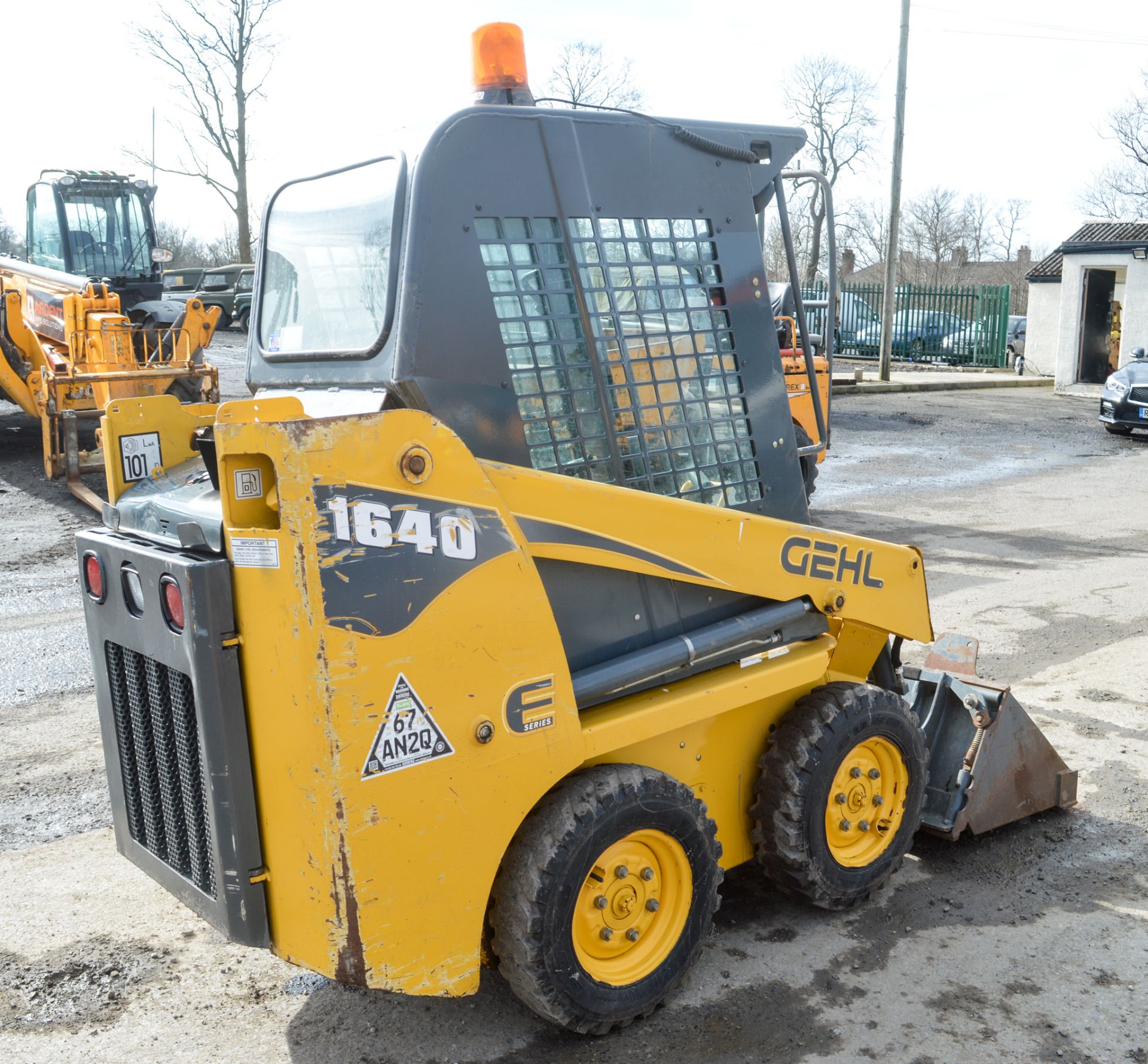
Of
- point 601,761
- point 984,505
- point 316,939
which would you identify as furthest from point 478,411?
point 984,505

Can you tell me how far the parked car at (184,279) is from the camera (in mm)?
31469

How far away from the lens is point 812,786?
11.9 feet

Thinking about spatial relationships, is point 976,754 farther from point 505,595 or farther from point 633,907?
point 505,595

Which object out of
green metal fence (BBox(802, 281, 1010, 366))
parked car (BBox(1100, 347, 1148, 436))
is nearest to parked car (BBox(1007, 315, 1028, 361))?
green metal fence (BBox(802, 281, 1010, 366))

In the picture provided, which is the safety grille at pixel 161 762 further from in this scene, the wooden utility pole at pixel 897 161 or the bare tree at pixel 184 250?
the bare tree at pixel 184 250

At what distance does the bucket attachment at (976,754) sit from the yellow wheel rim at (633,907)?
140 cm

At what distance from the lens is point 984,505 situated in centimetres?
1193

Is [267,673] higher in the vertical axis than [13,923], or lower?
higher

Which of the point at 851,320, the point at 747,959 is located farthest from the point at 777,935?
the point at 851,320

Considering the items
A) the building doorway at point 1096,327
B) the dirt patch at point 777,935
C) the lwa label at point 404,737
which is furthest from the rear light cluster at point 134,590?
the building doorway at point 1096,327

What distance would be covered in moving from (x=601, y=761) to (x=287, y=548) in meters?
1.17

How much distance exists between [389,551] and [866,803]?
2115 millimetres

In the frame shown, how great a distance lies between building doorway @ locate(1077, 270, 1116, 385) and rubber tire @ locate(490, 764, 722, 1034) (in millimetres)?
26136

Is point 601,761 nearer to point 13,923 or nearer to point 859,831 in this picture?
point 859,831
